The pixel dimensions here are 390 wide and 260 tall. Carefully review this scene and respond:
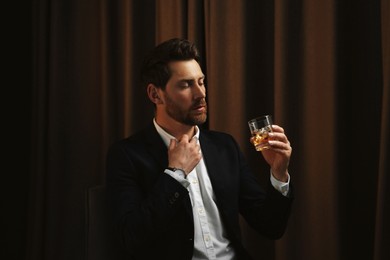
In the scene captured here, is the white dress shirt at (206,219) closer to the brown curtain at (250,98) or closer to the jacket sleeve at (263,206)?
the jacket sleeve at (263,206)

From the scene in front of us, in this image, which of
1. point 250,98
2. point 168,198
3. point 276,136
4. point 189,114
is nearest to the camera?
point 168,198

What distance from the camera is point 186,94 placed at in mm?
1759

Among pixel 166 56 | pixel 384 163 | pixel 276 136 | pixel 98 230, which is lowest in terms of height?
pixel 98 230

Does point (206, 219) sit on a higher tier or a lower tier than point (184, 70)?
lower

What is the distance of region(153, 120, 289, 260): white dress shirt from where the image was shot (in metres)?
1.65

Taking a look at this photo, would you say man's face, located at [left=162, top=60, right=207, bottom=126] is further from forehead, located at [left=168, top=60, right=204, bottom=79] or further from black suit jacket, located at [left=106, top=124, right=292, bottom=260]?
black suit jacket, located at [left=106, top=124, right=292, bottom=260]

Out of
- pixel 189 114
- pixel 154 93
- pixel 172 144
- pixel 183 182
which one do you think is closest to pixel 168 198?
pixel 183 182

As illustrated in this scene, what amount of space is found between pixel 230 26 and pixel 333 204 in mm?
942

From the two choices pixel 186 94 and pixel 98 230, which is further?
pixel 186 94

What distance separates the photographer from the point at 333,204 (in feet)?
6.66

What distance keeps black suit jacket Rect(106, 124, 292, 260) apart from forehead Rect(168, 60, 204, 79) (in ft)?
0.76

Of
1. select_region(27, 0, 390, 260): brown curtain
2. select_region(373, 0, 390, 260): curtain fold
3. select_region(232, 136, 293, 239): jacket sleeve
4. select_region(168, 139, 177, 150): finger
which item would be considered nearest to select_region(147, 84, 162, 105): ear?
select_region(168, 139, 177, 150): finger

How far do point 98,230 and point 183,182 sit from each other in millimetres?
336

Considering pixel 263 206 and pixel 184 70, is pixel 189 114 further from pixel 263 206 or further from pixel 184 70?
pixel 263 206
